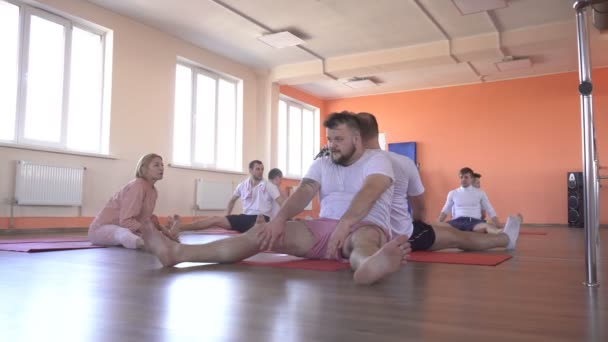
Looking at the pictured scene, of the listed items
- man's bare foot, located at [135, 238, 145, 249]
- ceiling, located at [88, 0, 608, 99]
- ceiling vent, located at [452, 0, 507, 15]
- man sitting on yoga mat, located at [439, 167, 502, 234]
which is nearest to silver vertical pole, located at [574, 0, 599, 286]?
man's bare foot, located at [135, 238, 145, 249]

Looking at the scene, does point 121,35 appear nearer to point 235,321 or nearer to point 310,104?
point 310,104

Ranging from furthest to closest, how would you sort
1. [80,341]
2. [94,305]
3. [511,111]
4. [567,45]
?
[511,111]
[567,45]
[94,305]
[80,341]

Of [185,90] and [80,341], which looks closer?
[80,341]

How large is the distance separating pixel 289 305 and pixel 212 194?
662cm

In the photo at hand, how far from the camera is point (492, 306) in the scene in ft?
4.48

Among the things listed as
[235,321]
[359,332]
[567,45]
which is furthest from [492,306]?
[567,45]

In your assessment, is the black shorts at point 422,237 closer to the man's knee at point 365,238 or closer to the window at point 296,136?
the man's knee at point 365,238

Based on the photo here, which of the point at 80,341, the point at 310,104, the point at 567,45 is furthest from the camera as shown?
the point at 310,104

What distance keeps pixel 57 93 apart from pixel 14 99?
0.57 meters

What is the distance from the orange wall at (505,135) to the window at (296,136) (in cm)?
163

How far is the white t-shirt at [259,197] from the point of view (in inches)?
220

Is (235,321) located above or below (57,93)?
below

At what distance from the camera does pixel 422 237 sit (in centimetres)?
302

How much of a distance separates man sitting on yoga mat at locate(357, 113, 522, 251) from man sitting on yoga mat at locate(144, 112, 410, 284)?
16cm
